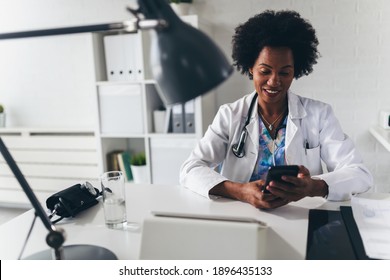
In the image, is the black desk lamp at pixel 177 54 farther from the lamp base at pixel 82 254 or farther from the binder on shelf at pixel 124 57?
the binder on shelf at pixel 124 57

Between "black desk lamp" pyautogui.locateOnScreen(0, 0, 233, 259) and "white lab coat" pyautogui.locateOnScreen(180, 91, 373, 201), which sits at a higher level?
"black desk lamp" pyautogui.locateOnScreen(0, 0, 233, 259)

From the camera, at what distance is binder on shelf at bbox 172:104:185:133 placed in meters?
2.36

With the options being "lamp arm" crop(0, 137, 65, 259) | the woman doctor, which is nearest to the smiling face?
the woman doctor

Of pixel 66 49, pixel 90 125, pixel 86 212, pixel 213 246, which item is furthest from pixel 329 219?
→ pixel 66 49

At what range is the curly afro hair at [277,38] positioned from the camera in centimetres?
145

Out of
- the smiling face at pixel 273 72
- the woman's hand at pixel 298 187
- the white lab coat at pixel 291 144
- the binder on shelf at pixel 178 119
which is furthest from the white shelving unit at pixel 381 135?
the binder on shelf at pixel 178 119

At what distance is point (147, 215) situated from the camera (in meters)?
0.98

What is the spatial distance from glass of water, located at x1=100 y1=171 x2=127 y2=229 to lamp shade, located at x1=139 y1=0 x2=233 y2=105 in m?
0.52

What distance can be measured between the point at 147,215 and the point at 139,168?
1562mm

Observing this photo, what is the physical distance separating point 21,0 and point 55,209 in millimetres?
2469

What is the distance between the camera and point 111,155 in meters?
2.64

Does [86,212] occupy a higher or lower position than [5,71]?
lower

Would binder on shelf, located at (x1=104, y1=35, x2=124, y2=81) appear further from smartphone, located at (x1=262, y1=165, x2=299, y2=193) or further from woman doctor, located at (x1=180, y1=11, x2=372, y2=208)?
smartphone, located at (x1=262, y1=165, x2=299, y2=193)

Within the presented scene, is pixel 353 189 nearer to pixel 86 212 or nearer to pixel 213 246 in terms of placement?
pixel 213 246
